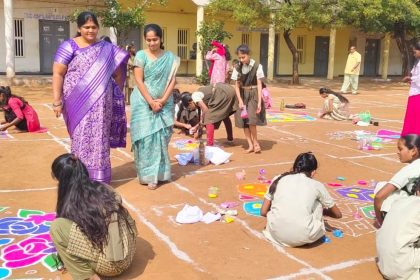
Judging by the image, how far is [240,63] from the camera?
23.1 feet

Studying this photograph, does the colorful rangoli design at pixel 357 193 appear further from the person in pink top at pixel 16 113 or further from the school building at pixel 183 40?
the school building at pixel 183 40

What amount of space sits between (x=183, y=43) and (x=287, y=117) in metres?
12.0

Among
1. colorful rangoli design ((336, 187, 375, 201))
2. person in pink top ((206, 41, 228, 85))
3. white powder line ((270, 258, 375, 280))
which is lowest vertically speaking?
white powder line ((270, 258, 375, 280))

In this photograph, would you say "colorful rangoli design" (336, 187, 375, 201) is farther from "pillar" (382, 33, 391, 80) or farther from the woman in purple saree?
"pillar" (382, 33, 391, 80)

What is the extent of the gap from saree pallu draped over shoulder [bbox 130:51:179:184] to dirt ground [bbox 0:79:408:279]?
0.93 feet

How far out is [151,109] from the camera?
17.9 ft

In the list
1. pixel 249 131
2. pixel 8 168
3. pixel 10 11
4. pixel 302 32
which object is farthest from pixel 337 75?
pixel 8 168

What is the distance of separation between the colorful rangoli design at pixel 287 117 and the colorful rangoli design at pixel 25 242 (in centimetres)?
697

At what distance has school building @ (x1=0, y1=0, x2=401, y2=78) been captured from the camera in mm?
18328

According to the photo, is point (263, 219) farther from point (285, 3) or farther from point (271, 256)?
point (285, 3)

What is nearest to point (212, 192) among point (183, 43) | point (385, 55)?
point (183, 43)

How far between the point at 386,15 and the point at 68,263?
60.6 feet

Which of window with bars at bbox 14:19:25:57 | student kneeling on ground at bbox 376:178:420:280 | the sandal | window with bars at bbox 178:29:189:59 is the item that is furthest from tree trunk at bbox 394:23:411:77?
student kneeling on ground at bbox 376:178:420:280

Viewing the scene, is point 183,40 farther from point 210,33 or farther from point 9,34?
point 9,34
